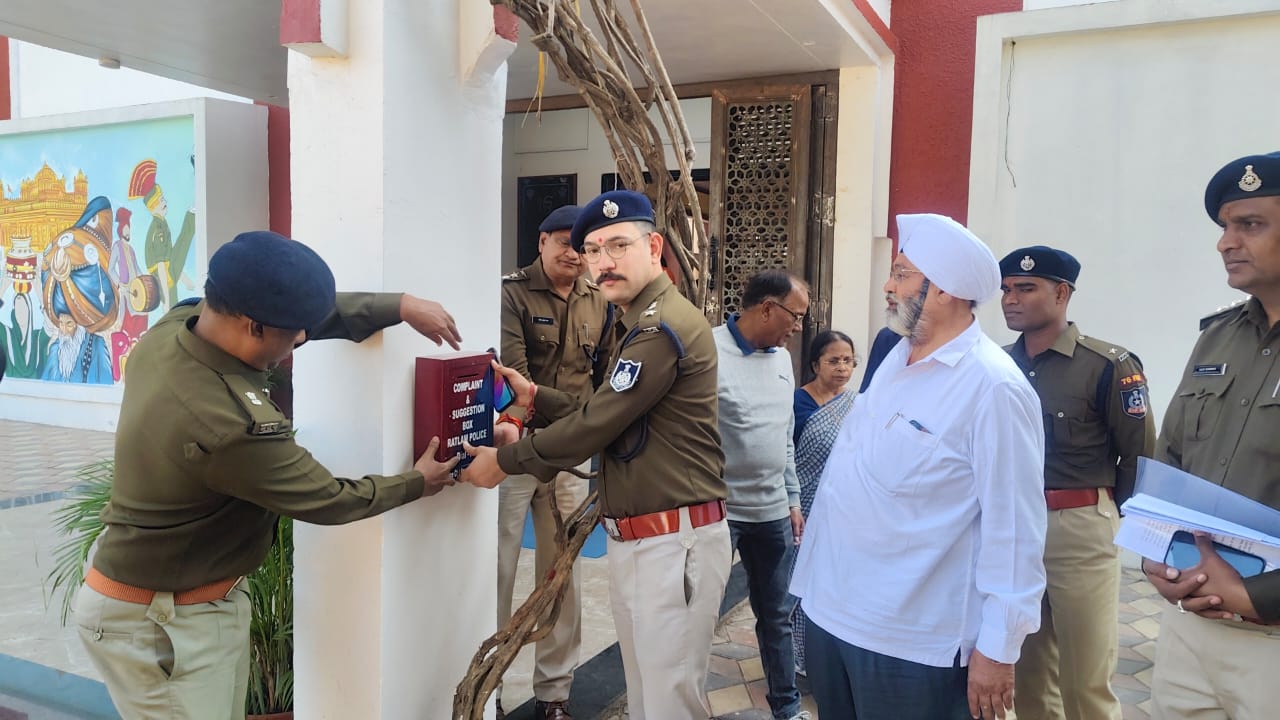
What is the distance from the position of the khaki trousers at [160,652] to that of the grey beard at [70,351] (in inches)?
241

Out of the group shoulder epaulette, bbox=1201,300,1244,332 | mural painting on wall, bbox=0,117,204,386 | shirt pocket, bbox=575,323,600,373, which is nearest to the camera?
shoulder epaulette, bbox=1201,300,1244,332

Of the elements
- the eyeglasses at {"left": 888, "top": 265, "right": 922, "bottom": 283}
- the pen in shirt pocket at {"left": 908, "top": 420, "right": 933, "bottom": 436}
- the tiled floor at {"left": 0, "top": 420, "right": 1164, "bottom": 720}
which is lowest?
the tiled floor at {"left": 0, "top": 420, "right": 1164, "bottom": 720}

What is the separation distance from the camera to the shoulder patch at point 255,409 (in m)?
1.70

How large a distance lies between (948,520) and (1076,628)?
1245 millimetres

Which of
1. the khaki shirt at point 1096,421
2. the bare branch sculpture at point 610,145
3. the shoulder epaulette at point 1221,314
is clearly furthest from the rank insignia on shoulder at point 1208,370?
the bare branch sculpture at point 610,145

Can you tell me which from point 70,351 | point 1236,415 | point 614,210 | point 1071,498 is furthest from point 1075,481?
point 70,351

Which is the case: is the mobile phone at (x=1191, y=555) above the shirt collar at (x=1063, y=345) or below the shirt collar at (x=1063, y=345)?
below

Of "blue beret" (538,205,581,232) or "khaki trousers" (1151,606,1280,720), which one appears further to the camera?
"blue beret" (538,205,581,232)

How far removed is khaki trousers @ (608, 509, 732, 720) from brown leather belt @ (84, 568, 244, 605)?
98 centimetres

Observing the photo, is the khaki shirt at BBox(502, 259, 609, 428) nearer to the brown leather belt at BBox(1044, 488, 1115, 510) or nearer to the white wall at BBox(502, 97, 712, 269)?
the brown leather belt at BBox(1044, 488, 1115, 510)

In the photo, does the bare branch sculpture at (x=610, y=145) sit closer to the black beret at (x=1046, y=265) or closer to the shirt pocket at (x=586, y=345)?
the shirt pocket at (x=586, y=345)

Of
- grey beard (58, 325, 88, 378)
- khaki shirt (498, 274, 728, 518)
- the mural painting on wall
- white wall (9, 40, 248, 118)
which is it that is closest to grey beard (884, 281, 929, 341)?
khaki shirt (498, 274, 728, 518)

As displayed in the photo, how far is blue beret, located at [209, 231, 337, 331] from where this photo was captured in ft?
5.44

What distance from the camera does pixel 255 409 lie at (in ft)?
5.64
